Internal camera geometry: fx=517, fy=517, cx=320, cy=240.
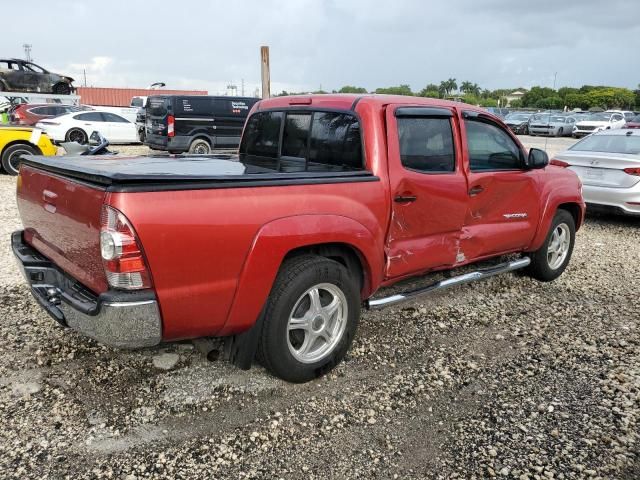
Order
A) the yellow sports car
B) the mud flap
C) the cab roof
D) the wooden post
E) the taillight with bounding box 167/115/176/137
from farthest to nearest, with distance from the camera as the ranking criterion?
the taillight with bounding box 167/115/176/137
the wooden post
the yellow sports car
the cab roof
the mud flap

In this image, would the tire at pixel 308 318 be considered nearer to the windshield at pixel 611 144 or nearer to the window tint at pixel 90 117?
the windshield at pixel 611 144

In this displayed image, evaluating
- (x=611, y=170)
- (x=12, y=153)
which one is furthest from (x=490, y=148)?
(x=12, y=153)

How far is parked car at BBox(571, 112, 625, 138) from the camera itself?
2909 centimetres

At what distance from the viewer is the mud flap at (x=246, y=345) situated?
299 cm

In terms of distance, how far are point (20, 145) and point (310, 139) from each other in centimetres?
1020

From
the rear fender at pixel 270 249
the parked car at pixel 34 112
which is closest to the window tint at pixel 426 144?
the rear fender at pixel 270 249

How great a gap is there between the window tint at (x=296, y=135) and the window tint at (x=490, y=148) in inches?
51.9

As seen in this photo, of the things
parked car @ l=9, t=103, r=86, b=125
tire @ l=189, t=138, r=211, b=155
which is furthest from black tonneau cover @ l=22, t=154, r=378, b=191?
parked car @ l=9, t=103, r=86, b=125

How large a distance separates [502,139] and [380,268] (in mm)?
1964

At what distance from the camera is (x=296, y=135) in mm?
4035

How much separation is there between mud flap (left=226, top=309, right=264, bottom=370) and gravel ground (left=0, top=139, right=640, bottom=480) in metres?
0.27

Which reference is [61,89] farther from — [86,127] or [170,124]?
[170,124]

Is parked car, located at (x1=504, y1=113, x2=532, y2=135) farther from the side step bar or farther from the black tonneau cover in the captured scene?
the black tonneau cover

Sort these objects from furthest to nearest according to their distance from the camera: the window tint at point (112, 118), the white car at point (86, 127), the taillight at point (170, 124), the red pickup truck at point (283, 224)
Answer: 1. the window tint at point (112, 118)
2. the white car at point (86, 127)
3. the taillight at point (170, 124)
4. the red pickup truck at point (283, 224)
